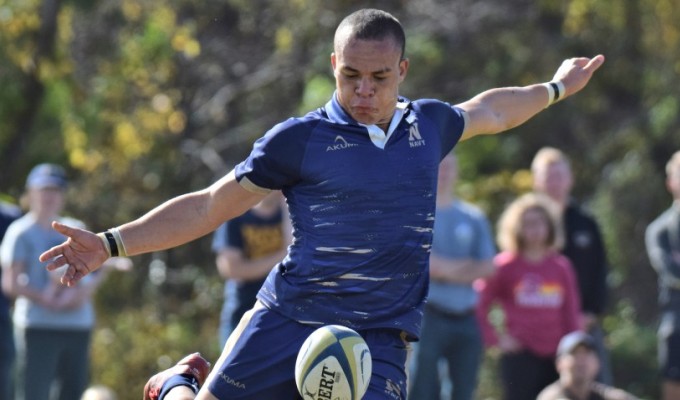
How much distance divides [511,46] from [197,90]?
4.29 m

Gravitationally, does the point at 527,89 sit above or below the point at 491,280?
above

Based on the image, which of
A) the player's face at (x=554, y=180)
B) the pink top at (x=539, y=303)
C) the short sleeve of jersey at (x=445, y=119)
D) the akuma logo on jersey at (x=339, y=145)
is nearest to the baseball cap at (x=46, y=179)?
the pink top at (x=539, y=303)

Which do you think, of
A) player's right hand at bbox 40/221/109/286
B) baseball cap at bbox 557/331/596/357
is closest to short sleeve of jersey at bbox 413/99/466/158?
player's right hand at bbox 40/221/109/286

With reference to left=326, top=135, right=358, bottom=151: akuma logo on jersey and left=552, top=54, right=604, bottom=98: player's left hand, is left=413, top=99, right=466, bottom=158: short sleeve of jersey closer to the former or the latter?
left=326, top=135, right=358, bottom=151: akuma logo on jersey

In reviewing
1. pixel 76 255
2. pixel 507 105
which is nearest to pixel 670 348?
pixel 507 105

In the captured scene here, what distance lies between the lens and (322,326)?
6.09 metres

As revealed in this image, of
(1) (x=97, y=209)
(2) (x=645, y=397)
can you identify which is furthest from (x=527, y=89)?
(1) (x=97, y=209)

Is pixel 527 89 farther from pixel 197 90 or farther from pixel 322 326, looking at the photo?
pixel 197 90

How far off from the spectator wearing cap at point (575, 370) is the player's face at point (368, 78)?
16.1 feet

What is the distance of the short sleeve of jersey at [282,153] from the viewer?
6062 mm

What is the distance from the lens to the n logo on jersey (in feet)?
A: 20.3

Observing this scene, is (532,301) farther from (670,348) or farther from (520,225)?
(670,348)

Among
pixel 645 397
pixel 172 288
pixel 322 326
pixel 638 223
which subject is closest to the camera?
pixel 322 326

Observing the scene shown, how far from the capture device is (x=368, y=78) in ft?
20.0
